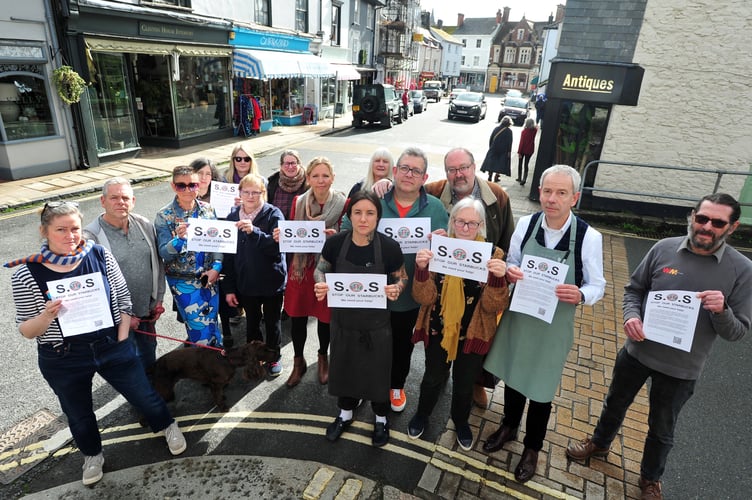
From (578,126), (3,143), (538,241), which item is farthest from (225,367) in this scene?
(3,143)

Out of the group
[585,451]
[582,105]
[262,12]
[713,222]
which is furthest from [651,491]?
[262,12]

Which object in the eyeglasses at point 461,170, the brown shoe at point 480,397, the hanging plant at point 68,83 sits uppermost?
the hanging plant at point 68,83

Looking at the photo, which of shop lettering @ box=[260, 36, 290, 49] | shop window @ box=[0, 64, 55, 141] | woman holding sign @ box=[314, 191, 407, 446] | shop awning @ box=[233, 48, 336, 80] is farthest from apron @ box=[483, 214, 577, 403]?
shop lettering @ box=[260, 36, 290, 49]

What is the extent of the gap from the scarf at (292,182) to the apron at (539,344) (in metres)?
2.76

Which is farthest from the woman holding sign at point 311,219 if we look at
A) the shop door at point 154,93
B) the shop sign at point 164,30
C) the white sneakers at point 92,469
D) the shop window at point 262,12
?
the shop window at point 262,12

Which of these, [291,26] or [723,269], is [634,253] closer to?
[723,269]

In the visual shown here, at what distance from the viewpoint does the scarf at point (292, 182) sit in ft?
16.1

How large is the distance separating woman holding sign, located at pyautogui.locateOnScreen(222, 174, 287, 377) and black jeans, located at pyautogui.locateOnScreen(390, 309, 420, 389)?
4.41ft

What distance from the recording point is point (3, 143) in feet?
34.1

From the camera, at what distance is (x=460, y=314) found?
3359 millimetres

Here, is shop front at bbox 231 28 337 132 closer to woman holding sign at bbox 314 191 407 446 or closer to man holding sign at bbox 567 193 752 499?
woman holding sign at bbox 314 191 407 446

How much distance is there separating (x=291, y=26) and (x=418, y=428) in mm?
21639

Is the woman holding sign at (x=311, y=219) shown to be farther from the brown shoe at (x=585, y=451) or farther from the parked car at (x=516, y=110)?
the parked car at (x=516, y=110)

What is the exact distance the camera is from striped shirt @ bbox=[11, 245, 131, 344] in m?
2.75
